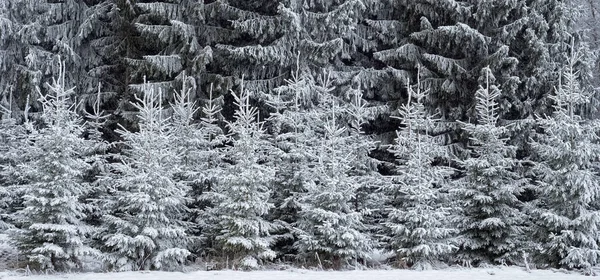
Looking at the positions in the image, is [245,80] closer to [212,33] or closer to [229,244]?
[212,33]

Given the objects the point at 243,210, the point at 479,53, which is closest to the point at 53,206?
the point at 243,210

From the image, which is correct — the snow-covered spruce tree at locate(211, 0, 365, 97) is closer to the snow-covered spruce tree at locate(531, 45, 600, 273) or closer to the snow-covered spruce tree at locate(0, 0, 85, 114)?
the snow-covered spruce tree at locate(0, 0, 85, 114)

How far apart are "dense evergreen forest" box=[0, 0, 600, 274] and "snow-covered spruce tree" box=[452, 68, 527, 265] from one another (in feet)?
0.18

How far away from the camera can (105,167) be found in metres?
13.3

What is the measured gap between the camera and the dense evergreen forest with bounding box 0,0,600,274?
1188 cm

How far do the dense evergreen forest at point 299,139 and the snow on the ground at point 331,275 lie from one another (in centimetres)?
50

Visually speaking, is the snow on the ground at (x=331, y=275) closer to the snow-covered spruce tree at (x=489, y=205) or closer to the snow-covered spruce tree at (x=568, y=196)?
the snow-covered spruce tree at (x=568, y=196)

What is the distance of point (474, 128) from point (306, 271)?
5.78m

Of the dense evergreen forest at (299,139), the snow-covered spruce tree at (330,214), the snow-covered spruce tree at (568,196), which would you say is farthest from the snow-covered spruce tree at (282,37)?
the snow-covered spruce tree at (568,196)

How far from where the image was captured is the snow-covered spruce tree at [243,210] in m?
12.1

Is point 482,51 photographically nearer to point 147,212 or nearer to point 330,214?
point 330,214

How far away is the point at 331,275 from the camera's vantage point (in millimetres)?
11344

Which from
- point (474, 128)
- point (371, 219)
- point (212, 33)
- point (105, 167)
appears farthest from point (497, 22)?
point (105, 167)

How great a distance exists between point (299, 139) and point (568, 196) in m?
6.73
